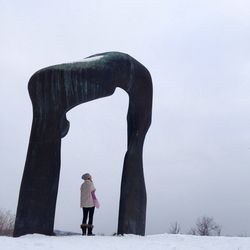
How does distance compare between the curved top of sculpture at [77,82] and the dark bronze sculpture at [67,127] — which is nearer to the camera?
the dark bronze sculpture at [67,127]

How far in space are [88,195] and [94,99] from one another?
6.40 feet

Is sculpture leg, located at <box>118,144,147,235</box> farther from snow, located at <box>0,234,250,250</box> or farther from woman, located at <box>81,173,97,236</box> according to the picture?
snow, located at <box>0,234,250,250</box>

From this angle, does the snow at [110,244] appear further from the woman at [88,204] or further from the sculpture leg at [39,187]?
the woman at [88,204]

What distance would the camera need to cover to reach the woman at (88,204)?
8.57 metres

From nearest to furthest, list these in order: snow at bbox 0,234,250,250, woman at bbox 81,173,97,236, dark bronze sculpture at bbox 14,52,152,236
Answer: snow at bbox 0,234,250,250, dark bronze sculpture at bbox 14,52,152,236, woman at bbox 81,173,97,236

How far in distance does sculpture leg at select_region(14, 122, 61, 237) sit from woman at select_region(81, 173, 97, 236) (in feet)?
1.95

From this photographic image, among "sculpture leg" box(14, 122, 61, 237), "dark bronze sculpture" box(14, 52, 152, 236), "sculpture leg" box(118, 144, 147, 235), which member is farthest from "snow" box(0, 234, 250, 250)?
"sculpture leg" box(118, 144, 147, 235)

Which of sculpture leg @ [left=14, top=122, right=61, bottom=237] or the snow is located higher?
sculpture leg @ [left=14, top=122, right=61, bottom=237]

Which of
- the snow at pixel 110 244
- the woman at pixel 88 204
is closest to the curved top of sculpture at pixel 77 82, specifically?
the woman at pixel 88 204

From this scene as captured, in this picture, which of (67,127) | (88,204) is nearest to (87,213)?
(88,204)

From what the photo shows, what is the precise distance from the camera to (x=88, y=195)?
8.64 m

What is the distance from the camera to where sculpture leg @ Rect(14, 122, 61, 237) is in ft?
26.5

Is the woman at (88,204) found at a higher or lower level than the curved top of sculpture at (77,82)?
lower

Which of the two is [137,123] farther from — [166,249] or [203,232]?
[203,232]
